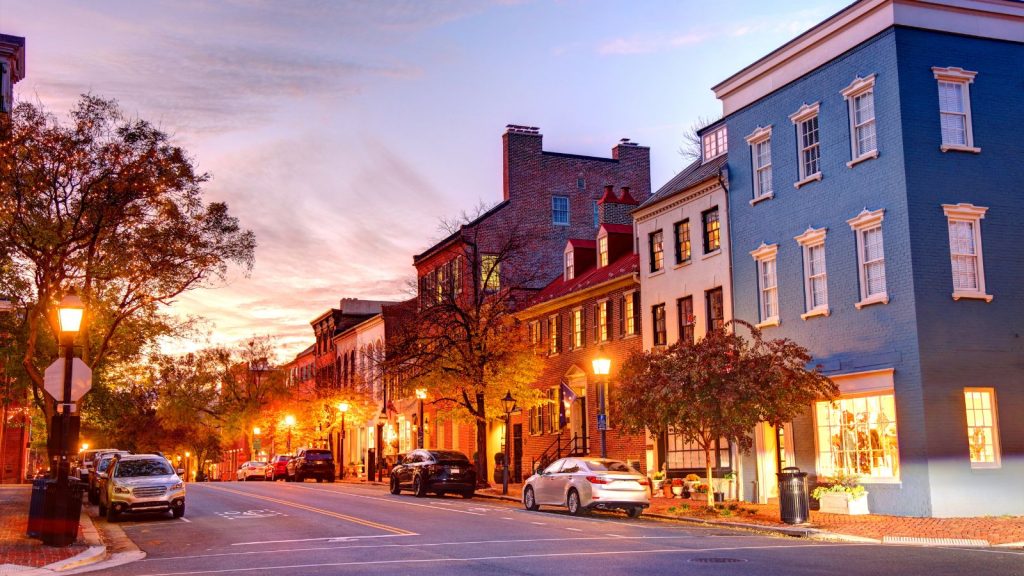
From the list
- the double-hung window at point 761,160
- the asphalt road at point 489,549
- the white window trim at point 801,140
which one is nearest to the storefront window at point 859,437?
the asphalt road at point 489,549

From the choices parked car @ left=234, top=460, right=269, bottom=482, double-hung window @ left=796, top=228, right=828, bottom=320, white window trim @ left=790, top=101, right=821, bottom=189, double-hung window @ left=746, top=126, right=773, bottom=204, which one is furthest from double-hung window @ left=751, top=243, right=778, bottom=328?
parked car @ left=234, top=460, right=269, bottom=482

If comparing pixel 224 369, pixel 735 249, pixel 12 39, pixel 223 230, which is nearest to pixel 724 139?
pixel 735 249

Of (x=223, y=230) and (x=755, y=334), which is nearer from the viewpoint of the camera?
(x=755, y=334)

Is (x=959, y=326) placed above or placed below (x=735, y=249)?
below

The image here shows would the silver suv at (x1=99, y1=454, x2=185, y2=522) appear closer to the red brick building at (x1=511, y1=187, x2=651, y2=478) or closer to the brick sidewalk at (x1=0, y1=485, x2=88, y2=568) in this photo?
the brick sidewalk at (x1=0, y1=485, x2=88, y2=568)

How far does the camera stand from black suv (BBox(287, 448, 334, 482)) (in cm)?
5419

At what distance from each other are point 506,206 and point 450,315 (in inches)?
482

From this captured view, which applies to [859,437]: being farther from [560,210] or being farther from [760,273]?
[560,210]

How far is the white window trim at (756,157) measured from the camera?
1155 inches

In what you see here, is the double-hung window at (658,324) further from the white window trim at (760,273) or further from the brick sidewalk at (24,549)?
the brick sidewalk at (24,549)

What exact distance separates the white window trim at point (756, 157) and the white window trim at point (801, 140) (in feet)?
3.93

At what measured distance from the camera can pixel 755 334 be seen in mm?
24719

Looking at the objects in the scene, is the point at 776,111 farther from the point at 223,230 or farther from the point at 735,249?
the point at 223,230

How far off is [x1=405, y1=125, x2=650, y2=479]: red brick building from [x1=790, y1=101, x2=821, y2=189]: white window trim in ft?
72.1
